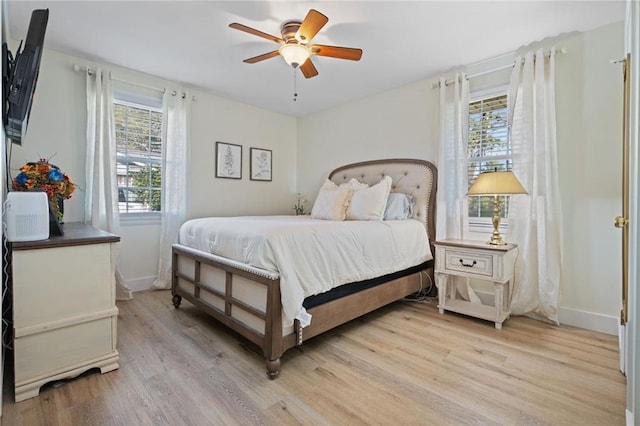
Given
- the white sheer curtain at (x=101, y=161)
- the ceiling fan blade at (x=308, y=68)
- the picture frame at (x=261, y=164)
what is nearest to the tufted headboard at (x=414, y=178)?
the picture frame at (x=261, y=164)

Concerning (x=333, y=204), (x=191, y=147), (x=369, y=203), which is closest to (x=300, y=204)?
(x=333, y=204)

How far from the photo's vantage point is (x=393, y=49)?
2.76 meters

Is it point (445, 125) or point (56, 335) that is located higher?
point (445, 125)

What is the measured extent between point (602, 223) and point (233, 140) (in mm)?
4097

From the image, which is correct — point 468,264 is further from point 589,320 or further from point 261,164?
point 261,164

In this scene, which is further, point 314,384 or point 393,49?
point 393,49

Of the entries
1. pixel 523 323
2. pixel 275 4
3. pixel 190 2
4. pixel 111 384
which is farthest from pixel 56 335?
pixel 523 323

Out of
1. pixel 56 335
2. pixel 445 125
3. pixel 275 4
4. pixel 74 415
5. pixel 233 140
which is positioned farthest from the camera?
pixel 233 140

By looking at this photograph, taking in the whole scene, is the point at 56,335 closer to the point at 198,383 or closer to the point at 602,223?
the point at 198,383

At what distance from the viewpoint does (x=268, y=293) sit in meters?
1.79

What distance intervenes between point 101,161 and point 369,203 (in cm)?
279

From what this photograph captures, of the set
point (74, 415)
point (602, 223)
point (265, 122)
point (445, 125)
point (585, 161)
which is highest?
point (265, 122)

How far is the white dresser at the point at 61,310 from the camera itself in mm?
1557

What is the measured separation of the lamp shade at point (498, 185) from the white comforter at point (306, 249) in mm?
759
